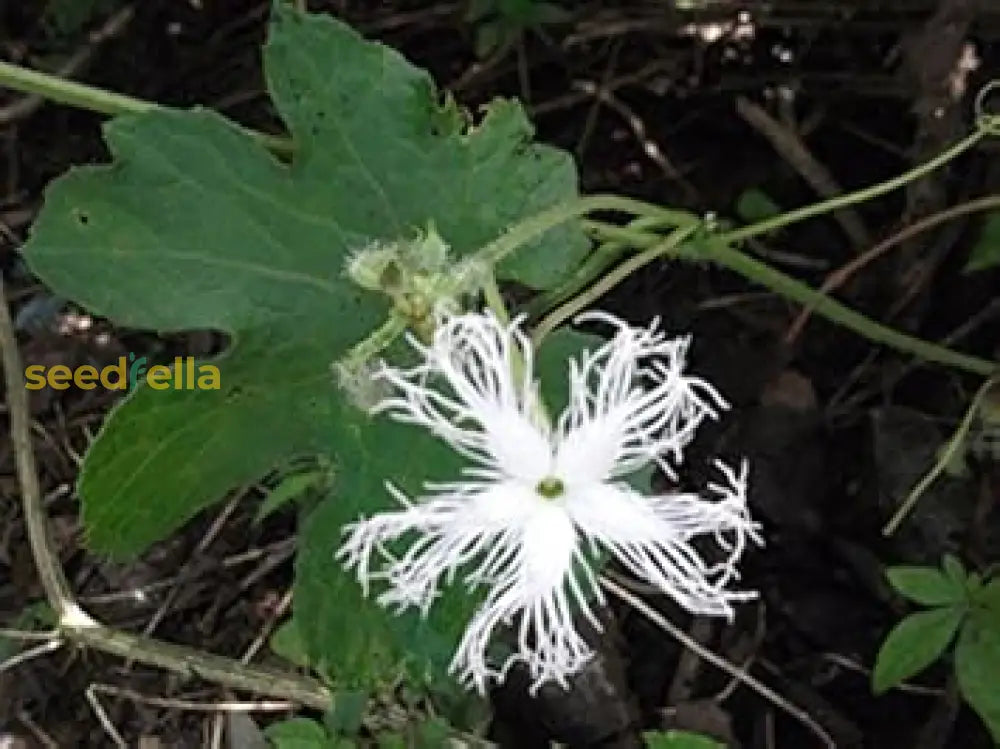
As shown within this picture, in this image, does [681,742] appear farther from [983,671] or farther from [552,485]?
[552,485]

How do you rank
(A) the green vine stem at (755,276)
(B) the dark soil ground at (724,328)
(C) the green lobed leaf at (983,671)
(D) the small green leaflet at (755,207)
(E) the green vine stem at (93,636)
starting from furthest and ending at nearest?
(D) the small green leaflet at (755,207) < (B) the dark soil ground at (724,328) < (E) the green vine stem at (93,636) < (C) the green lobed leaf at (983,671) < (A) the green vine stem at (755,276)

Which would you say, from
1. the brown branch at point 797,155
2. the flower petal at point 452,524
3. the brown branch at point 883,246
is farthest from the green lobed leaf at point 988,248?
the flower petal at point 452,524

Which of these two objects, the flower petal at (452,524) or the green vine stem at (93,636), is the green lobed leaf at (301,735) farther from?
the flower petal at (452,524)

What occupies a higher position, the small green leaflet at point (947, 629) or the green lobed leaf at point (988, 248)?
the green lobed leaf at point (988, 248)

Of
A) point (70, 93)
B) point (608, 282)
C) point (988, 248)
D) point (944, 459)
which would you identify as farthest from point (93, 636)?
point (988, 248)

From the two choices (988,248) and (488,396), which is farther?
(988,248)

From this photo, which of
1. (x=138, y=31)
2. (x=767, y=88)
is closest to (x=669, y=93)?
(x=767, y=88)
